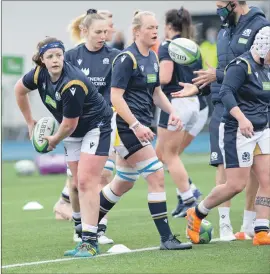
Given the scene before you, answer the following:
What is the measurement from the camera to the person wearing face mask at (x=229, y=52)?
31.3ft

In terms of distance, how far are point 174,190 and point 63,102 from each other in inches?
A: 272

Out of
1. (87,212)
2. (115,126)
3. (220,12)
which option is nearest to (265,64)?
(220,12)

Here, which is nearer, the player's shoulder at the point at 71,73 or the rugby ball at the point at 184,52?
the player's shoulder at the point at 71,73

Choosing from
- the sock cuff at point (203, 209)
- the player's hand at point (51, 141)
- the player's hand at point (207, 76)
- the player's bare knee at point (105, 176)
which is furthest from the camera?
the player's bare knee at point (105, 176)

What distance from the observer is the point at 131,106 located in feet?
30.4

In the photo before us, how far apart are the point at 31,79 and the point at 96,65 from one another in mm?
1399

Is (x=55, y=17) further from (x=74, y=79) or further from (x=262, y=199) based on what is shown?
(x=74, y=79)

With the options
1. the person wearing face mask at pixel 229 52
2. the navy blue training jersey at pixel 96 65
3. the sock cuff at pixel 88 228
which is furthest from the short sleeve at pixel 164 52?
the sock cuff at pixel 88 228

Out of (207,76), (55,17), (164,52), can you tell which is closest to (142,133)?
(207,76)

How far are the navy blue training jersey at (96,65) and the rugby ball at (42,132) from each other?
52.8 inches

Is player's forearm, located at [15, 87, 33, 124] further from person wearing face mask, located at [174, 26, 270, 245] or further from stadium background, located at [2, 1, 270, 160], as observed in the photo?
stadium background, located at [2, 1, 270, 160]

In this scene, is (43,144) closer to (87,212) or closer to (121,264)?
(87,212)

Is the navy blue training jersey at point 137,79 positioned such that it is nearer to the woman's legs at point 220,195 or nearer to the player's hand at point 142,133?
the player's hand at point 142,133

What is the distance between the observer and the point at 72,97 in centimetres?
852
